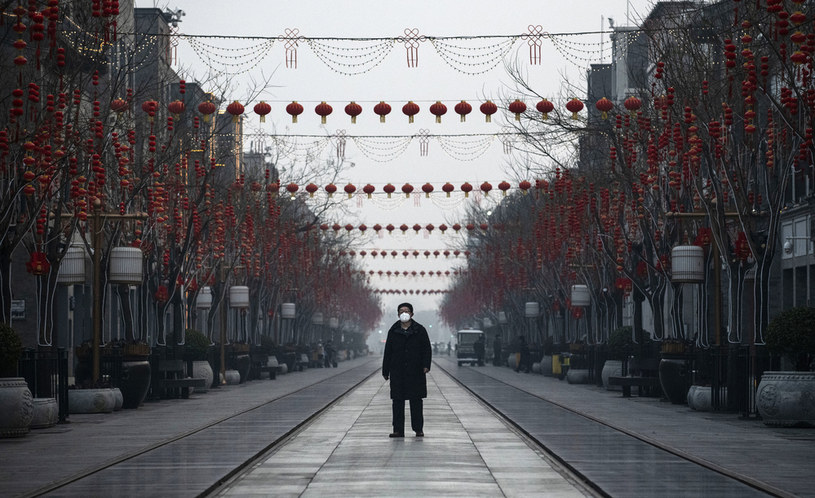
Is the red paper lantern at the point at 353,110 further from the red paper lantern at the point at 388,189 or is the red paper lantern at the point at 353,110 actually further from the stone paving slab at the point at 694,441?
the red paper lantern at the point at 388,189

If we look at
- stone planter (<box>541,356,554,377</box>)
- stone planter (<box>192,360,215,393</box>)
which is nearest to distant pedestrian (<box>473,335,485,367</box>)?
stone planter (<box>541,356,554,377</box>)

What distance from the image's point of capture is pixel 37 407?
2392 cm

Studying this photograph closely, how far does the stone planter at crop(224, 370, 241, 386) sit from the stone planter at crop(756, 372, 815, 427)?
2889 cm

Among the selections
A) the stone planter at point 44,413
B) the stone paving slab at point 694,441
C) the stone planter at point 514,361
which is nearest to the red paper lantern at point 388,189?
the stone paving slab at point 694,441

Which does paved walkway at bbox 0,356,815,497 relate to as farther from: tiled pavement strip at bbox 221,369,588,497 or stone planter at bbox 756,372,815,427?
stone planter at bbox 756,372,815,427

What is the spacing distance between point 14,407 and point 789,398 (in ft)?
41.3

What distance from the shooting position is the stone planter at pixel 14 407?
21.5 meters

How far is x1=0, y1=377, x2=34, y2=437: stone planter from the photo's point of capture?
2148 cm

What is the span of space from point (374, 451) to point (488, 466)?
8.83ft

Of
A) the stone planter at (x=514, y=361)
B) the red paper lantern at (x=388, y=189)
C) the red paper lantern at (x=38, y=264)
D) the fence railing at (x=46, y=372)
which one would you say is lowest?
the stone planter at (x=514, y=361)

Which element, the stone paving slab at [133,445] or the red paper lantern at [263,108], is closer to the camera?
the stone paving slab at [133,445]

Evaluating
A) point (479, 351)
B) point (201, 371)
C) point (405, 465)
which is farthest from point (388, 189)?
point (479, 351)

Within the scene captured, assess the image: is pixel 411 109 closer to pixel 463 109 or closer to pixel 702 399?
pixel 463 109

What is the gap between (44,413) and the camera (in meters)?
24.1
